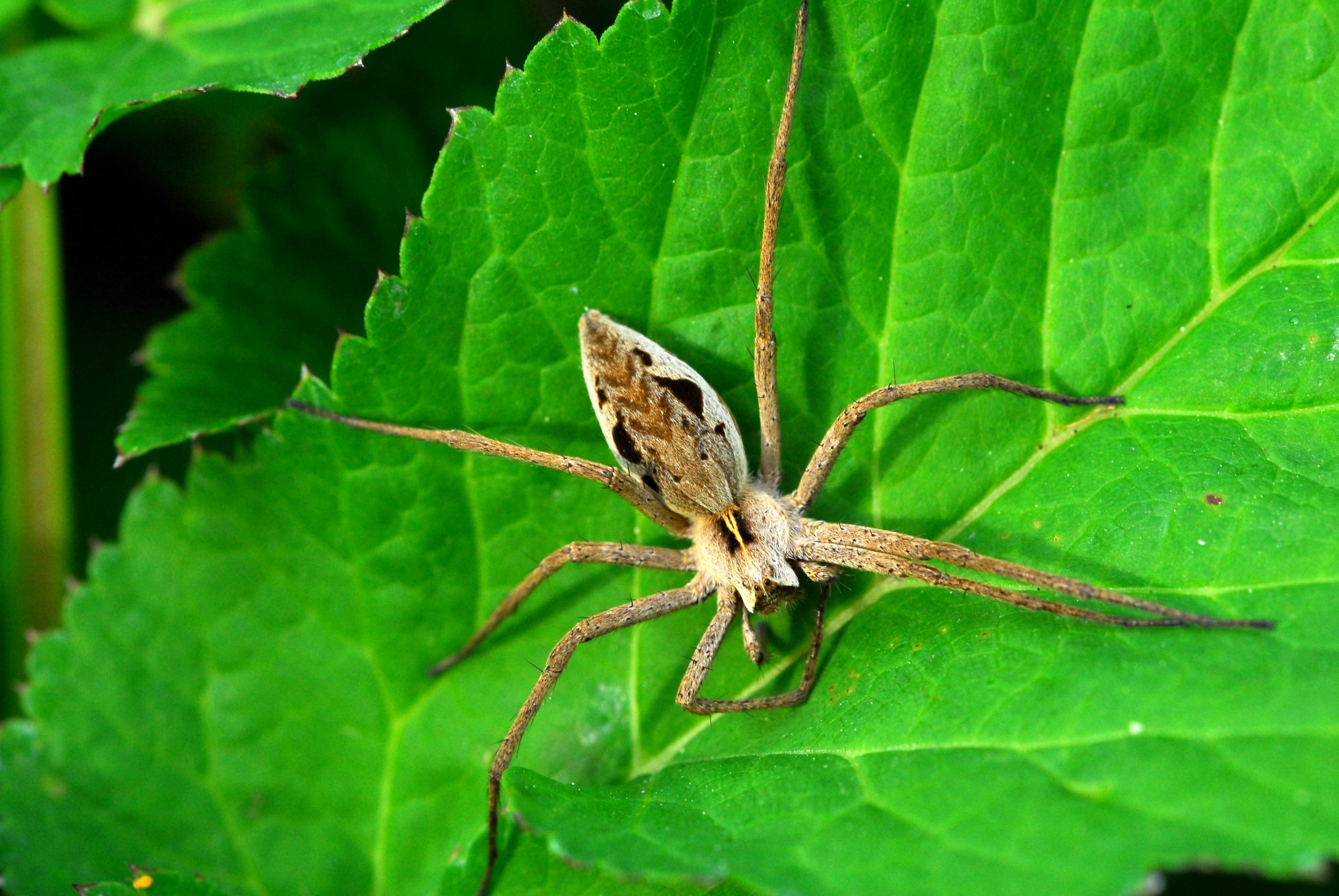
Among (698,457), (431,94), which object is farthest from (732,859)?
(431,94)

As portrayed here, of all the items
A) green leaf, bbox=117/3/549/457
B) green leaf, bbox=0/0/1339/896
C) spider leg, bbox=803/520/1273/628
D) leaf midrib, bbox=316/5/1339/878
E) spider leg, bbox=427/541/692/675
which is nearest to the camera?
green leaf, bbox=0/0/1339/896

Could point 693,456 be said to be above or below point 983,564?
above

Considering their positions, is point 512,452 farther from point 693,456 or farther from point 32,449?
point 32,449

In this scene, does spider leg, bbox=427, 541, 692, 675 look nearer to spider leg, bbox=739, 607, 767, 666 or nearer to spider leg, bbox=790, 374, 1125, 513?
spider leg, bbox=739, 607, 767, 666

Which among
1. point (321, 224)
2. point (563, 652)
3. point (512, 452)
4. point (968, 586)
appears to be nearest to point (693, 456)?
point (512, 452)

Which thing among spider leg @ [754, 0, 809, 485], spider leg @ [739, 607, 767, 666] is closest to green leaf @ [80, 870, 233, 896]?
spider leg @ [739, 607, 767, 666]

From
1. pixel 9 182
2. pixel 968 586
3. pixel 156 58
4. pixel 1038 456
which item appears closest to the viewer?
pixel 968 586
